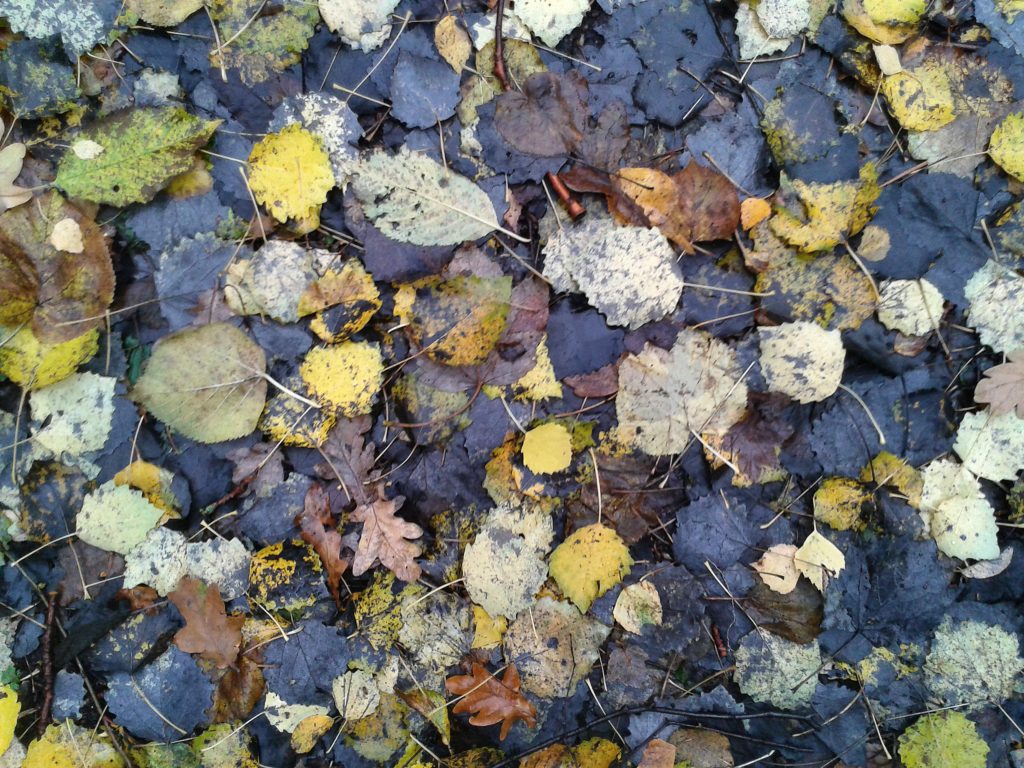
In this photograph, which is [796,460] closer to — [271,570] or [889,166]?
[889,166]

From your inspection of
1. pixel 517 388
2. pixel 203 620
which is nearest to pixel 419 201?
pixel 517 388

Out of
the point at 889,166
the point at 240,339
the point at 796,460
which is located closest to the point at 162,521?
the point at 240,339

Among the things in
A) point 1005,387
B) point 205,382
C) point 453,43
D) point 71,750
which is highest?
point 453,43

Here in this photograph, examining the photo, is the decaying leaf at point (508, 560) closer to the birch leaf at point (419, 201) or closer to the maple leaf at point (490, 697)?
the maple leaf at point (490, 697)

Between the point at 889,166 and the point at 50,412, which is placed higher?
the point at 889,166

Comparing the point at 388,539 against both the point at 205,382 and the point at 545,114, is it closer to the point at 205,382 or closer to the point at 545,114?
the point at 205,382

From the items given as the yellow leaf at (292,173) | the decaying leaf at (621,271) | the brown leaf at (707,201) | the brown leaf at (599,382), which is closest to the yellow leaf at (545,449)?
the brown leaf at (599,382)

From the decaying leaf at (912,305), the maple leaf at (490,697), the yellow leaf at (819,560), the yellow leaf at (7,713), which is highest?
the decaying leaf at (912,305)
